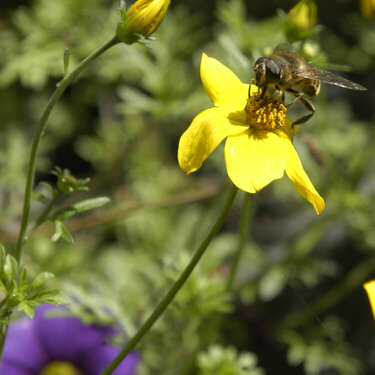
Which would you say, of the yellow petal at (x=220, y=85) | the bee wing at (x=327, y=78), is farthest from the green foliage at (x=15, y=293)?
the bee wing at (x=327, y=78)

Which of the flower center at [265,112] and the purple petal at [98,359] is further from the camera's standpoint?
the purple petal at [98,359]

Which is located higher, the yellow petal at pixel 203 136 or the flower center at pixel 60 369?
the yellow petal at pixel 203 136

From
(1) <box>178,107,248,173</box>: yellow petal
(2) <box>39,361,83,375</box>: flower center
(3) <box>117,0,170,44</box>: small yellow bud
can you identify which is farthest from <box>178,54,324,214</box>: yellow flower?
(2) <box>39,361,83,375</box>: flower center

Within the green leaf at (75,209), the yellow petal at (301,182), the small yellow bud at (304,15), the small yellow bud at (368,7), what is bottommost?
the green leaf at (75,209)

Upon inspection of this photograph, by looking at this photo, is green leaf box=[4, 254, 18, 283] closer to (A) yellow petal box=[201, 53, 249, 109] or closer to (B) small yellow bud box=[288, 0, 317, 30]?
(A) yellow petal box=[201, 53, 249, 109]

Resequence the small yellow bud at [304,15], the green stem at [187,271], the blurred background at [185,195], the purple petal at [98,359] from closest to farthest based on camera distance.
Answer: the green stem at [187,271] < the small yellow bud at [304,15] < the purple petal at [98,359] < the blurred background at [185,195]

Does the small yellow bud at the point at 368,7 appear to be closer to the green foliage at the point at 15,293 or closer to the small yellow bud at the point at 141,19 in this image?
the small yellow bud at the point at 141,19

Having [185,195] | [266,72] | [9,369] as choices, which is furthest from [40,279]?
[185,195]
